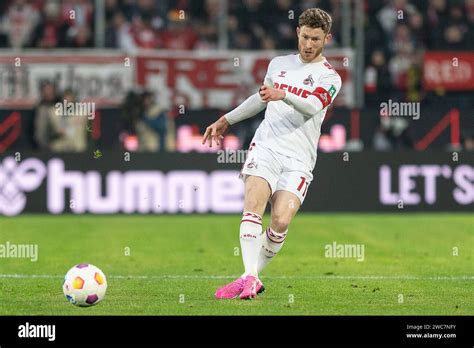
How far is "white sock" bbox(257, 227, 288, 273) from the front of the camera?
11250mm

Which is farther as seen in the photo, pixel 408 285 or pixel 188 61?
pixel 188 61

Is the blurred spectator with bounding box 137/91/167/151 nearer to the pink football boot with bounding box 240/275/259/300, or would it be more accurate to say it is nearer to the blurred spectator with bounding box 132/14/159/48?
the blurred spectator with bounding box 132/14/159/48

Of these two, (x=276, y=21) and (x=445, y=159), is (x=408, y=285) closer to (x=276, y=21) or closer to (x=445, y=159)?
(x=445, y=159)

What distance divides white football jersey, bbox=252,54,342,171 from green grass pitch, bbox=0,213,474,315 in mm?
1322

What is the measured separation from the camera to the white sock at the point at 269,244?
1125 centimetres

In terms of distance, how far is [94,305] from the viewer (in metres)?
10.5

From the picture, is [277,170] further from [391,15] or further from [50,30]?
[391,15]

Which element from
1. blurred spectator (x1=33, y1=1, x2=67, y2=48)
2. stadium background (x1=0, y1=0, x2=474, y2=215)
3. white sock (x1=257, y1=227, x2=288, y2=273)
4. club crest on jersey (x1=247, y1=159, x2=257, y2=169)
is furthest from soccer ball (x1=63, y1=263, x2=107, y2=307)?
blurred spectator (x1=33, y1=1, x2=67, y2=48)

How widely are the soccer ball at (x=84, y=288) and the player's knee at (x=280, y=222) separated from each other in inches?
66.0

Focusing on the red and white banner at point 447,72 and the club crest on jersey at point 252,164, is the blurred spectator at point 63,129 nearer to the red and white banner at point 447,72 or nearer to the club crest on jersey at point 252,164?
the red and white banner at point 447,72

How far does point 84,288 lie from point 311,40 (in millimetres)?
2884

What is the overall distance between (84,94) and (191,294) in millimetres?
13937

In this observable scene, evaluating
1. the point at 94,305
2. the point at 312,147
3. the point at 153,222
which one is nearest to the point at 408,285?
the point at 312,147

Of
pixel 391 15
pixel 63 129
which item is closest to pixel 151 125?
pixel 63 129
